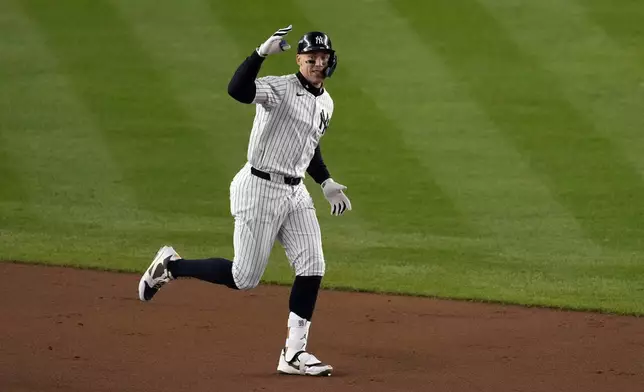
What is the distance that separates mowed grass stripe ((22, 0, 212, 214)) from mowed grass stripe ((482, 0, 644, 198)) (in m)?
4.05

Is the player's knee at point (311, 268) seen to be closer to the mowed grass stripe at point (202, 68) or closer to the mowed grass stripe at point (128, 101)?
the mowed grass stripe at point (128, 101)

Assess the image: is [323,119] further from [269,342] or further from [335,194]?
[269,342]

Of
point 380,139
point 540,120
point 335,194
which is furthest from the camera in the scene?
point 540,120

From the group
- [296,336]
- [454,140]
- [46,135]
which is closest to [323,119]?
[296,336]

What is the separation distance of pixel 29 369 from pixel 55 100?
7739mm

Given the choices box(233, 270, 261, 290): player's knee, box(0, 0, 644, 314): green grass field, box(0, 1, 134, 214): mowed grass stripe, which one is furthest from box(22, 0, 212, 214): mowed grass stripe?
box(233, 270, 261, 290): player's knee

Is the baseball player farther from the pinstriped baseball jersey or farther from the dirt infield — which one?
the dirt infield

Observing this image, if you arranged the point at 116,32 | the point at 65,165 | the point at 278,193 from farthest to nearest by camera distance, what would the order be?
the point at 116,32 → the point at 65,165 → the point at 278,193

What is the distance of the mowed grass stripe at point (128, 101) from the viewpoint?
12.9 m

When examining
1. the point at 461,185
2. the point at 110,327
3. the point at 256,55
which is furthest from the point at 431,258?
the point at 256,55

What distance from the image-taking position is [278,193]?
24.6 ft

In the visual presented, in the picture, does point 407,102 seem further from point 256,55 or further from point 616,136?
point 256,55

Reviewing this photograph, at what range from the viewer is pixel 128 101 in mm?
14500

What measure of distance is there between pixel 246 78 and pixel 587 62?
8604 millimetres
